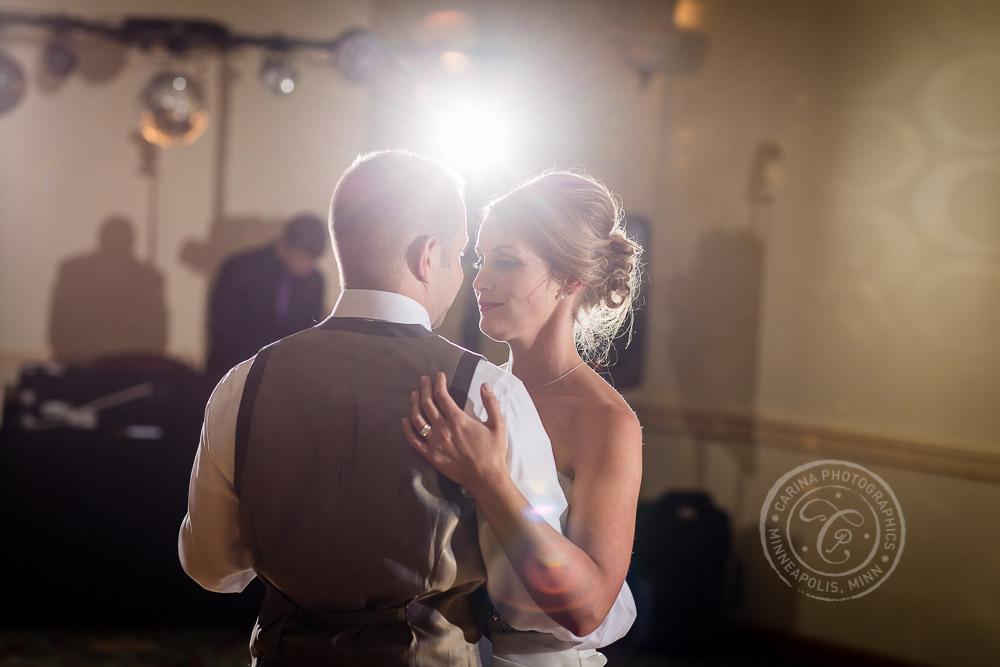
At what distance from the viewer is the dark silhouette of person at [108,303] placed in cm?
534

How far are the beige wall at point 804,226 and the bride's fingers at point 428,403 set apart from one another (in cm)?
161

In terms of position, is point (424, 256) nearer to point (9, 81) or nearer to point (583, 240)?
point (583, 240)


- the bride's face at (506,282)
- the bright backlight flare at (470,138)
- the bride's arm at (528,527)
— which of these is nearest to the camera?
the bride's arm at (528,527)

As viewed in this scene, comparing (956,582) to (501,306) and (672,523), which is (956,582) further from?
(501,306)

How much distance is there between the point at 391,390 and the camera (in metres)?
1.04

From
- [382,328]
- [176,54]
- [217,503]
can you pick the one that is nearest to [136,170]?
[176,54]

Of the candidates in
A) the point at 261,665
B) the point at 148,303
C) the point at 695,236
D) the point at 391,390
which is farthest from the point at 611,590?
the point at 148,303

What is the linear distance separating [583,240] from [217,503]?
2.05 ft

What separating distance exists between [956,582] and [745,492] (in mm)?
1049

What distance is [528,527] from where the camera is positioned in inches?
38.5

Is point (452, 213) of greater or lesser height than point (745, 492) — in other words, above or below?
above

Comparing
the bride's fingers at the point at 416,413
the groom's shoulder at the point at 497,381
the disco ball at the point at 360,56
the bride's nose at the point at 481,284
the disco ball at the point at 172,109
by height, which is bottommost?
the bride's fingers at the point at 416,413

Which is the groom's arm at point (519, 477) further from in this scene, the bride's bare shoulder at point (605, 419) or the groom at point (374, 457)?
the bride's bare shoulder at point (605, 419)

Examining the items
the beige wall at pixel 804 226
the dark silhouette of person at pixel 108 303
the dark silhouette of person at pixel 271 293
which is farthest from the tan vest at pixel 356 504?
the dark silhouette of person at pixel 108 303
